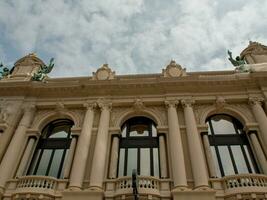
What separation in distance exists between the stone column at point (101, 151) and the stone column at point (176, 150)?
366cm

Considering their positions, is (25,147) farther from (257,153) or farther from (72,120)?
(257,153)

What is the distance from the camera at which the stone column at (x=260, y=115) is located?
15007 mm

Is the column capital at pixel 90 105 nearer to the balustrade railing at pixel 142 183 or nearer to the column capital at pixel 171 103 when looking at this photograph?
the column capital at pixel 171 103

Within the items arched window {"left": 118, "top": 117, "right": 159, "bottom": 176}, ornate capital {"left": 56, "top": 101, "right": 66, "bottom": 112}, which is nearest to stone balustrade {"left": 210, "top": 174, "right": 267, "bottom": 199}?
arched window {"left": 118, "top": 117, "right": 159, "bottom": 176}

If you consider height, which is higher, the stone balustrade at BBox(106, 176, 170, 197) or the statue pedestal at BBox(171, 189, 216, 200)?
the stone balustrade at BBox(106, 176, 170, 197)

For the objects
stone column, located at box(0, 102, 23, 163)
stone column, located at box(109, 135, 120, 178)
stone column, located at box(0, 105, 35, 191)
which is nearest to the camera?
stone column, located at box(0, 105, 35, 191)

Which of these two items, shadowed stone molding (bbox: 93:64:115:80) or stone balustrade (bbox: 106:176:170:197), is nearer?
stone balustrade (bbox: 106:176:170:197)

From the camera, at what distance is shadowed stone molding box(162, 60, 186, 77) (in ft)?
63.2

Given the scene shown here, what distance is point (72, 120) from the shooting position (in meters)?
17.6

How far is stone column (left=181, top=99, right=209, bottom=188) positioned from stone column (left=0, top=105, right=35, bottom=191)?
9.65m

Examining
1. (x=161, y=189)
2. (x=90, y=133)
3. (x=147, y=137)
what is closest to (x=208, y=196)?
(x=161, y=189)

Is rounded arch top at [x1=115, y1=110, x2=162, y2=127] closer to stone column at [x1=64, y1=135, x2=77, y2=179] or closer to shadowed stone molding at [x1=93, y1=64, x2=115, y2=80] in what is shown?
stone column at [x1=64, y1=135, x2=77, y2=179]

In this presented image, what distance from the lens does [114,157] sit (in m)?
15.0

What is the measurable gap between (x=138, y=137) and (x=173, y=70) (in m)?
6.01
